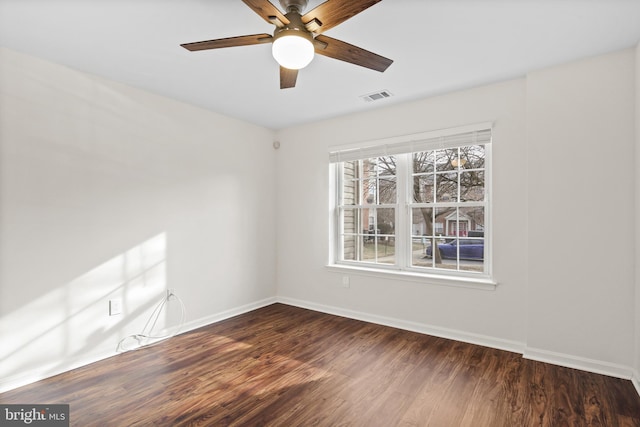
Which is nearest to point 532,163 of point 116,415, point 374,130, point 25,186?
point 374,130

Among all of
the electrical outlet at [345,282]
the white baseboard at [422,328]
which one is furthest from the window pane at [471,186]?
the electrical outlet at [345,282]

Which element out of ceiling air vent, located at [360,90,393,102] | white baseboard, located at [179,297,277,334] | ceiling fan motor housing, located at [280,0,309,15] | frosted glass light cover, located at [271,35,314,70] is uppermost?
ceiling air vent, located at [360,90,393,102]

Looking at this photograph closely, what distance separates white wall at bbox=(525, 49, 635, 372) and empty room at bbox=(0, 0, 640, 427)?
15mm

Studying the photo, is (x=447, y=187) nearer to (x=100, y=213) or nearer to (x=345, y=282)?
(x=345, y=282)

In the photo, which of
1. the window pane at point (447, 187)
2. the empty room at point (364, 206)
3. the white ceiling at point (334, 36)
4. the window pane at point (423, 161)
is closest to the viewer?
the white ceiling at point (334, 36)

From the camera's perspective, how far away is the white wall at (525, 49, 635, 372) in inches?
100

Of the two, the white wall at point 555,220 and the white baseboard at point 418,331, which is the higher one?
the white wall at point 555,220

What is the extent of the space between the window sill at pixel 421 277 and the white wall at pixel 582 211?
42 centimetres

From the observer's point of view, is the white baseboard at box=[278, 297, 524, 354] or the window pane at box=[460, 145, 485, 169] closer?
the white baseboard at box=[278, 297, 524, 354]

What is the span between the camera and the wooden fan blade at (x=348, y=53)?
194cm

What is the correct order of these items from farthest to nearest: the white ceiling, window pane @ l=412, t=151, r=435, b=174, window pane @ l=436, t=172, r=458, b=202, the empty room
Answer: window pane @ l=412, t=151, r=435, b=174 → window pane @ l=436, t=172, r=458, b=202 → the empty room → the white ceiling

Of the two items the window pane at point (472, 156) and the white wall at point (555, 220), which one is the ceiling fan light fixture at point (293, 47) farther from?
the window pane at point (472, 156)

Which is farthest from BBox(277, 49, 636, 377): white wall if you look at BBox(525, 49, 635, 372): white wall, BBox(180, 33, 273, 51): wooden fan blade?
BBox(180, 33, 273, 51): wooden fan blade

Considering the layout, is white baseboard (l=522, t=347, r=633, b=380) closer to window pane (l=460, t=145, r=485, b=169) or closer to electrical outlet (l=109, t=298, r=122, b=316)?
window pane (l=460, t=145, r=485, b=169)
